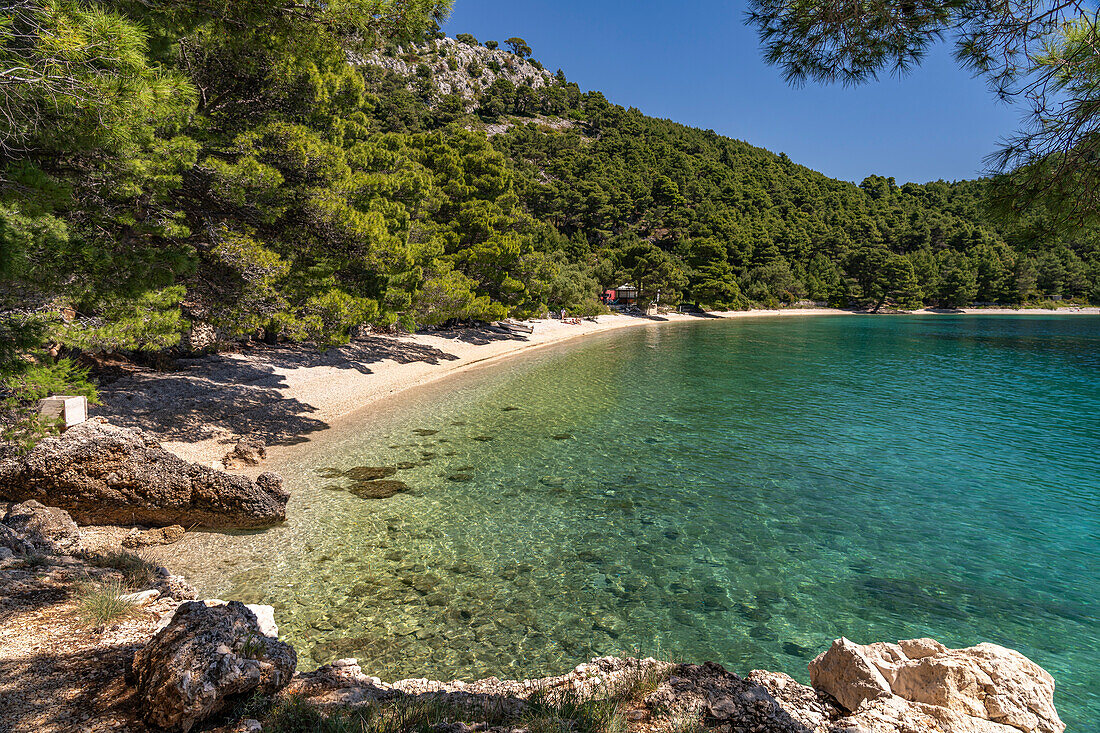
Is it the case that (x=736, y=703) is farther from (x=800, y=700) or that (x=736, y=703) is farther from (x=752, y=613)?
(x=752, y=613)

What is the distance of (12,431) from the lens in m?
5.97

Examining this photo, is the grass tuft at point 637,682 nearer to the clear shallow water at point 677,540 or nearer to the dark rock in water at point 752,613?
the clear shallow water at point 677,540

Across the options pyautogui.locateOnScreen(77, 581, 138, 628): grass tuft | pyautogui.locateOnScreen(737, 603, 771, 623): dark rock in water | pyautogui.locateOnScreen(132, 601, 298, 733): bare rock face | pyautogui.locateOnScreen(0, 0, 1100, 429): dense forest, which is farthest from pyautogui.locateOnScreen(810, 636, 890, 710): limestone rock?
pyautogui.locateOnScreen(77, 581, 138, 628): grass tuft

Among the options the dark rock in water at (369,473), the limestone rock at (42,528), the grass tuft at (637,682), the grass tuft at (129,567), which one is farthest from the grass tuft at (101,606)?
the dark rock in water at (369,473)

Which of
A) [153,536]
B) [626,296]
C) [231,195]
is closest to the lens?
[153,536]

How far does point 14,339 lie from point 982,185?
10621 mm

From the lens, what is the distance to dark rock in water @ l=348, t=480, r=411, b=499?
9924mm

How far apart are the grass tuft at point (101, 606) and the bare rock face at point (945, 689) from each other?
20.4 feet

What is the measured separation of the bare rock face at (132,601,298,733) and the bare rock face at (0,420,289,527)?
527cm

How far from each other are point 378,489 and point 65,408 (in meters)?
5.23

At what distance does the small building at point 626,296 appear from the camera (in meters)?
68.6

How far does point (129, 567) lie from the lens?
5.80m

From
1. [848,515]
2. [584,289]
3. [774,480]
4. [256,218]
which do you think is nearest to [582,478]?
[774,480]

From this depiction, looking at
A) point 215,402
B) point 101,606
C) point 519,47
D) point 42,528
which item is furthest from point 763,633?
point 519,47
